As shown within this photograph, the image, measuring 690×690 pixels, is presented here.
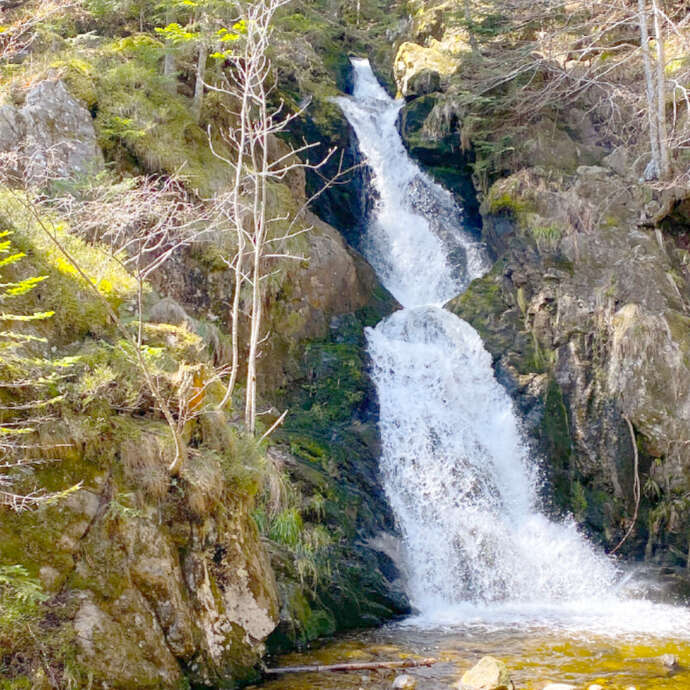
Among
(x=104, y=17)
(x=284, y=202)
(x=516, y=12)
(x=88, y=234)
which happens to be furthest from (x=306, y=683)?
(x=516, y=12)

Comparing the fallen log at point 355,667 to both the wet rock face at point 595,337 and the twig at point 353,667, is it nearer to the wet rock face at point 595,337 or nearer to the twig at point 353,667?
the twig at point 353,667

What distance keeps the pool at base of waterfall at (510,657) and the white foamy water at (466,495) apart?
678 mm

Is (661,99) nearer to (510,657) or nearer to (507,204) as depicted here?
(507,204)

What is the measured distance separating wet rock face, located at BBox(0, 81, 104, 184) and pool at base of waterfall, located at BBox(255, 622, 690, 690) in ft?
25.0

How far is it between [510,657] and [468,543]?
127 inches

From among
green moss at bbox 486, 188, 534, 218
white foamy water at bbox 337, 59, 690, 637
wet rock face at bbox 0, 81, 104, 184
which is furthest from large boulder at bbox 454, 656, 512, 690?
green moss at bbox 486, 188, 534, 218

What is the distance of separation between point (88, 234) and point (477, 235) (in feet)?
34.8

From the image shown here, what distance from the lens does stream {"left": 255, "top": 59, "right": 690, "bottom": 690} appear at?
6.89 meters

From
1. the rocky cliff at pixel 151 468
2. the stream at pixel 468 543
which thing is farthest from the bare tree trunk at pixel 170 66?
the stream at pixel 468 543

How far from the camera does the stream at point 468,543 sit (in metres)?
6.89

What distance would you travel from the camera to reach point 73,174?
33.3ft

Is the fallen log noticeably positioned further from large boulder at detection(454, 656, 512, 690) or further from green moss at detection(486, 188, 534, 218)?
green moss at detection(486, 188, 534, 218)

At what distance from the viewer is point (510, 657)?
684cm

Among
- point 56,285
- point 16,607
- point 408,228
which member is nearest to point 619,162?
point 408,228
